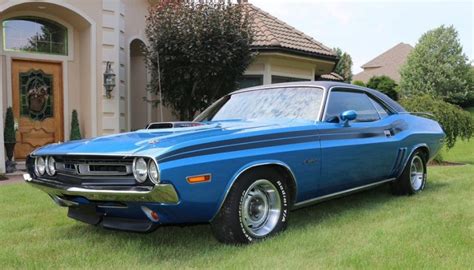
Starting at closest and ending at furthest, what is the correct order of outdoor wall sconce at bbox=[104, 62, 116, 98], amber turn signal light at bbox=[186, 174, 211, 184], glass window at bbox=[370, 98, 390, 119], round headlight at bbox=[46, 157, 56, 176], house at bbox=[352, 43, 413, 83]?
amber turn signal light at bbox=[186, 174, 211, 184] < round headlight at bbox=[46, 157, 56, 176] < glass window at bbox=[370, 98, 390, 119] < outdoor wall sconce at bbox=[104, 62, 116, 98] < house at bbox=[352, 43, 413, 83]

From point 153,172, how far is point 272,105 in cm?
201

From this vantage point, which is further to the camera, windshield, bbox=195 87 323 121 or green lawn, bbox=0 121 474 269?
windshield, bbox=195 87 323 121

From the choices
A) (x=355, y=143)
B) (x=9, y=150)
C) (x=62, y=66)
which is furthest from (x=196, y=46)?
(x=355, y=143)

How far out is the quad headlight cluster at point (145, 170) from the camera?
3.46 meters

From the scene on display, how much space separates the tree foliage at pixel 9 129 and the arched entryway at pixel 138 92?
3584 millimetres

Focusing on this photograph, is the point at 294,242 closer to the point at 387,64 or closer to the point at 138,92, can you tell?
the point at 138,92

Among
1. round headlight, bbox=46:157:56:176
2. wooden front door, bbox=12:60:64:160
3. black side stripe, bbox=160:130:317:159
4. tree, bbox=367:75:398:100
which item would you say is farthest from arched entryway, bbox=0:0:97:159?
tree, bbox=367:75:398:100

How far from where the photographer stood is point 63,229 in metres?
4.80

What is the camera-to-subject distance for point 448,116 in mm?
11453

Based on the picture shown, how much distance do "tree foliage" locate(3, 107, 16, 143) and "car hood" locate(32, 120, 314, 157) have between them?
224 inches

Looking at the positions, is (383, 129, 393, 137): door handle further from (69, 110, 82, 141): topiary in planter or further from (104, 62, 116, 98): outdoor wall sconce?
(69, 110, 82, 141): topiary in planter

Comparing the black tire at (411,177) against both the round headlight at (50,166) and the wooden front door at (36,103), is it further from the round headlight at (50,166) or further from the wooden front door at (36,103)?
the wooden front door at (36,103)

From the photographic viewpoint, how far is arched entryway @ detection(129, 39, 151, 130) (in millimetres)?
12859

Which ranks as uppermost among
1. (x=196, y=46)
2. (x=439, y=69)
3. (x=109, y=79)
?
(x=439, y=69)
